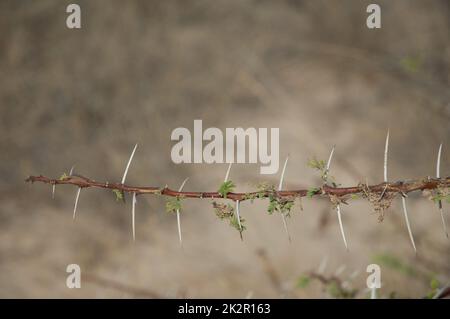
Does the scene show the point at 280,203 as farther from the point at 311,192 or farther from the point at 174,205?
the point at 174,205

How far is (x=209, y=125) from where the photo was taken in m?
→ 6.00

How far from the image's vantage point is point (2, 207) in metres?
5.20

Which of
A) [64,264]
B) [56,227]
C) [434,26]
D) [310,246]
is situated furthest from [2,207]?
[434,26]

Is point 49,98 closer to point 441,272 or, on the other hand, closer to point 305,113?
point 305,113

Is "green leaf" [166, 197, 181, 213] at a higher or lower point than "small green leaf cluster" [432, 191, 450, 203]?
lower

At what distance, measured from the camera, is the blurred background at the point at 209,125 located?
4.80 metres

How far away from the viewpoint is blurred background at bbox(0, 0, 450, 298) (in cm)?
480

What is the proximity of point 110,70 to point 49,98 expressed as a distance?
2.53 feet

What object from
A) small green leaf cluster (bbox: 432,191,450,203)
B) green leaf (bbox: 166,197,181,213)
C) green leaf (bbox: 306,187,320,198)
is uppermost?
green leaf (bbox: 306,187,320,198)

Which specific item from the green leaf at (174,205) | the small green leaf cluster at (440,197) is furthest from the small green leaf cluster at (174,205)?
the small green leaf cluster at (440,197)

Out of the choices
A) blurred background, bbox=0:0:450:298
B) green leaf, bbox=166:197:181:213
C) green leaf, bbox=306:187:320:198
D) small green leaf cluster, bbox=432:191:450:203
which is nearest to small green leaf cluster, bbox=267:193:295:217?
green leaf, bbox=306:187:320:198

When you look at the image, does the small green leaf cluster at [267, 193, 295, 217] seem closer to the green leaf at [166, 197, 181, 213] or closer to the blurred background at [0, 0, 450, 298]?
the green leaf at [166, 197, 181, 213]

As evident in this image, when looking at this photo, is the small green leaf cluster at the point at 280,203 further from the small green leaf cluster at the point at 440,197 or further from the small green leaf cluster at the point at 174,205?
the small green leaf cluster at the point at 440,197

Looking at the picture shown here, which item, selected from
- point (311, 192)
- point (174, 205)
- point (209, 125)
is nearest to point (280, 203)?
point (311, 192)
